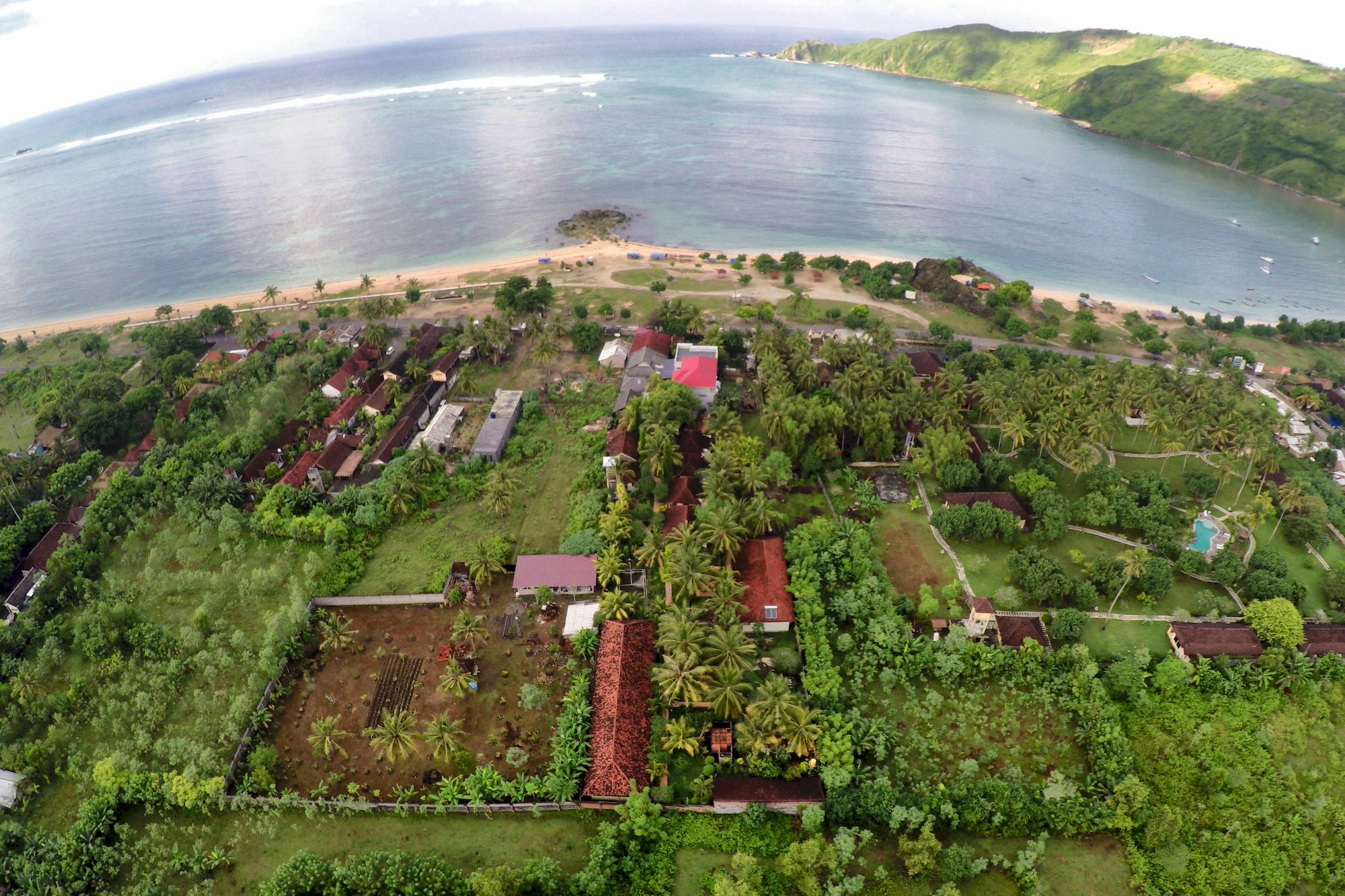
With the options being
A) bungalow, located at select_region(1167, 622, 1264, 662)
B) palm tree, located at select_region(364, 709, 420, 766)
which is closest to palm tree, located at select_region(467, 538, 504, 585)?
palm tree, located at select_region(364, 709, 420, 766)

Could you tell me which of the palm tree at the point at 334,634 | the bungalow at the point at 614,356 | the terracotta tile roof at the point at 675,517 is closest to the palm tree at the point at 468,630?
the palm tree at the point at 334,634

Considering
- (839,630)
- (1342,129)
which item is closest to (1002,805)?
(839,630)

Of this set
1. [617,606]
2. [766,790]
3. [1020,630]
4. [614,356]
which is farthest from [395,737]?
[614,356]

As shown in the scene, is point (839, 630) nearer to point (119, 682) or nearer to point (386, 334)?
point (119, 682)

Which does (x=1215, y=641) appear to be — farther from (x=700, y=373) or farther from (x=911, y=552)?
(x=700, y=373)

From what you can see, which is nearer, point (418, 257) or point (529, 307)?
point (529, 307)

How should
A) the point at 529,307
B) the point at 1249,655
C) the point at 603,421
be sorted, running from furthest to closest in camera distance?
the point at 529,307 < the point at 603,421 < the point at 1249,655
